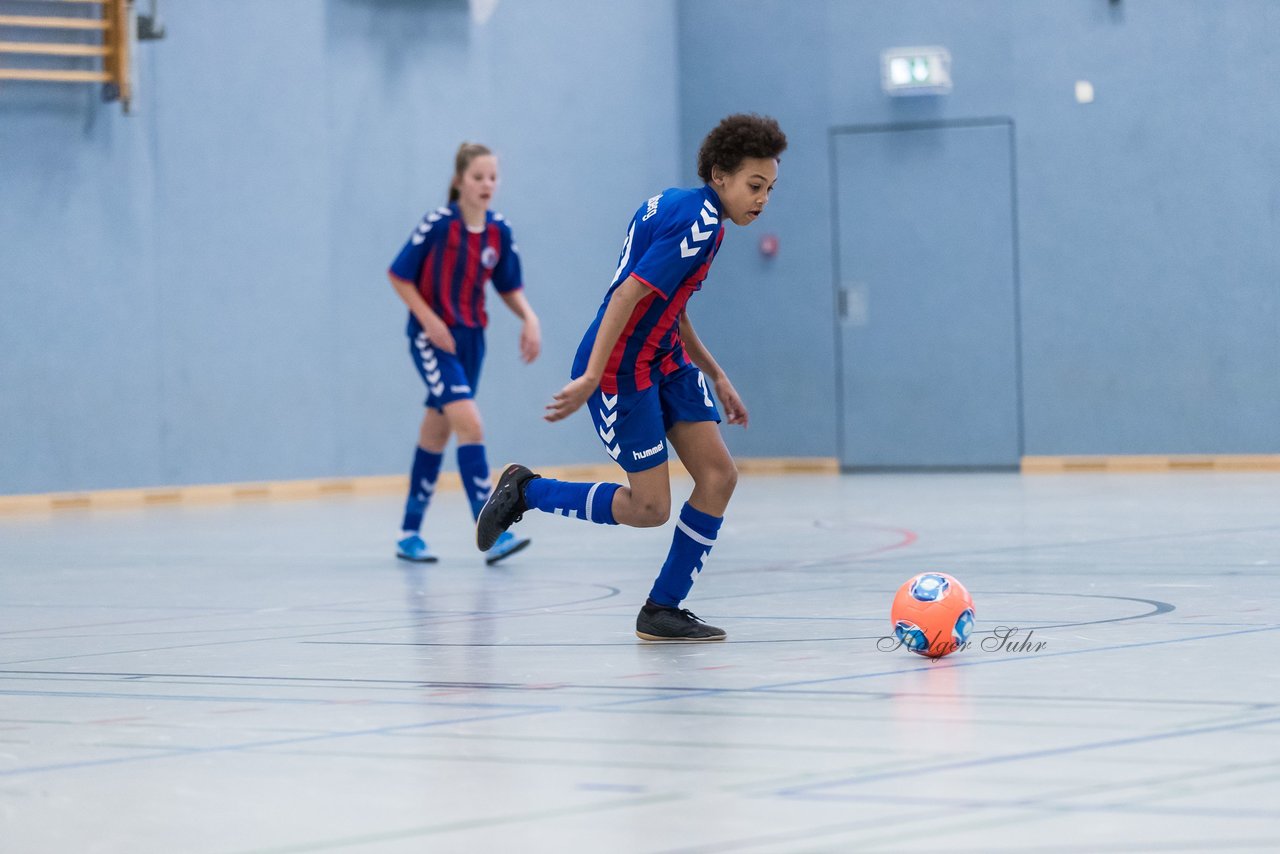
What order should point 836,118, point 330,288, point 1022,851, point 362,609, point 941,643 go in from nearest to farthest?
point 1022,851 < point 941,643 < point 362,609 < point 330,288 < point 836,118

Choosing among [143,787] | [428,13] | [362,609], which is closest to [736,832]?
[143,787]

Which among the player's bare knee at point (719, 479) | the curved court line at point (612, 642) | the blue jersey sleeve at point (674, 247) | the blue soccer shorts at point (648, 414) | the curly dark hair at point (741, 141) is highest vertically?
the curly dark hair at point (741, 141)

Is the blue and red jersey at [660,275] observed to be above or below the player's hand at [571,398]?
above

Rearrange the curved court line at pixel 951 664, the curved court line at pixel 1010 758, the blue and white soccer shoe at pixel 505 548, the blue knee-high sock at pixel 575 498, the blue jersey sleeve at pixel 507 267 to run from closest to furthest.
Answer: the curved court line at pixel 1010 758 → the curved court line at pixel 951 664 → the blue knee-high sock at pixel 575 498 → the blue and white soccer shoe at pixel 505 548 → the blue jersey sleeve at pixel 507 267

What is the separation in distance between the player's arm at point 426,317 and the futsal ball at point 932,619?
3998mm

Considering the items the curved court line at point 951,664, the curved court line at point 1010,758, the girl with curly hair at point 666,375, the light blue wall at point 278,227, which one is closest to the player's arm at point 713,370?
the girl with curly hair at point 666,375

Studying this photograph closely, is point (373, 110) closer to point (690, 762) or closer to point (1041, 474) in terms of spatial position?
point (1041, 474)

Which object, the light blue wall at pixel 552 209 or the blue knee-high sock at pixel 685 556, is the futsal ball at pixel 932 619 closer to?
the blue knee-high sock at pixel 685 556

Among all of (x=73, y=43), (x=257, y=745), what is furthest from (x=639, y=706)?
(x=73, y=43)

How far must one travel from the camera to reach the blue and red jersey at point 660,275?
16.3 feet

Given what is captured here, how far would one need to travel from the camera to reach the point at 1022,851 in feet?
8.30

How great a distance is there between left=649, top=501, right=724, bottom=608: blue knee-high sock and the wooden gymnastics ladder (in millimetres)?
8886

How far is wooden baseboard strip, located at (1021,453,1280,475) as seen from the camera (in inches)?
588

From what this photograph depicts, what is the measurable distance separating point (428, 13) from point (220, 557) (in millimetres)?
Answer: 7388
